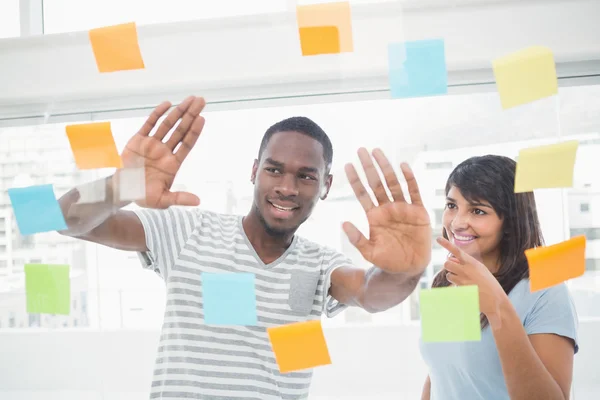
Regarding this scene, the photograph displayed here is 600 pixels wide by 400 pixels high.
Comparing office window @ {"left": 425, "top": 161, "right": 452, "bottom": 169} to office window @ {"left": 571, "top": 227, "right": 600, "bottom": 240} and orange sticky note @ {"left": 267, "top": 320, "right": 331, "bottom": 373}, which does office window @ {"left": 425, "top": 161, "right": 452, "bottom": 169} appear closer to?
office window @ {"left": 571, "top": 227, "right": 600, "bottom": 240}

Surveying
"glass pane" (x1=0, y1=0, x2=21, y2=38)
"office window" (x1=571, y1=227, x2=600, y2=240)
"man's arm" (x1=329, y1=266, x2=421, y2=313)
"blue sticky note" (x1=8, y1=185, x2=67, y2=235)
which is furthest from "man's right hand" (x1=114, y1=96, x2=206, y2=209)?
"office window" (x1=571, y1=227, x2=600, y2=240)

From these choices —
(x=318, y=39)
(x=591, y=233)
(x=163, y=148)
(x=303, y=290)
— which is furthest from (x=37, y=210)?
(x=591, y=233)

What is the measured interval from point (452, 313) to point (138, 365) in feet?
3.39

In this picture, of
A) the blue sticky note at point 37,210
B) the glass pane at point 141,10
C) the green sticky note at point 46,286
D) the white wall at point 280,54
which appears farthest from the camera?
the glass pane at point 141,10

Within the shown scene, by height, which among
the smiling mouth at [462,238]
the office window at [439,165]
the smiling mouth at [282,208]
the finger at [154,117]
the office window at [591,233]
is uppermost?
the finger at [154,117]

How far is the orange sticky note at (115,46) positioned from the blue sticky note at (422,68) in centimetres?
52

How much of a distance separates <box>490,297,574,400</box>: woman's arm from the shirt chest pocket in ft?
1.10

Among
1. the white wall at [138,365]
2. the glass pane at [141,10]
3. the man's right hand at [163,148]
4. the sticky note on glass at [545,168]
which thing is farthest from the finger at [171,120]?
the white wall at [138,365]

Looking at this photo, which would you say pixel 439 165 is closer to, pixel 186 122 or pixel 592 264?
pixel 592 264

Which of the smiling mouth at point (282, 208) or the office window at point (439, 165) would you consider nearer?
the smiling mouth at point (282, 208)

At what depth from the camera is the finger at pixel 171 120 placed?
947 mm

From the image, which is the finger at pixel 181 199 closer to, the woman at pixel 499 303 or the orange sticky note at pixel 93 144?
the orange sticky note at pixel 93 144

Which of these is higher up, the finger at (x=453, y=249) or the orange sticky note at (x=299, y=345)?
the finger at (x=453, y=249)

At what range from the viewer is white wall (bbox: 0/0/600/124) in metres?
1.25
